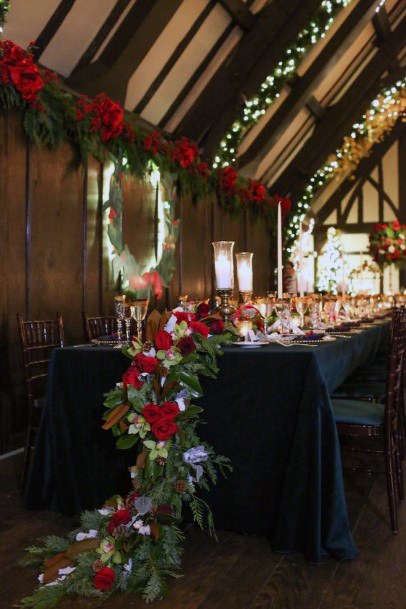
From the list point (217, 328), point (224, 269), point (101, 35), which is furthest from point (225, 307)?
point (101, 35)

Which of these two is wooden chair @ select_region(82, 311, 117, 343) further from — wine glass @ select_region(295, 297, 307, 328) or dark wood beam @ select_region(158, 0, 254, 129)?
dark wood beam @ select_region(158, 0, 254, 129)

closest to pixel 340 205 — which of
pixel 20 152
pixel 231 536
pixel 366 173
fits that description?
pixel 366 173

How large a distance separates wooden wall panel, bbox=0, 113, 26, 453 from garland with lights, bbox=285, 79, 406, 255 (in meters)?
6.35

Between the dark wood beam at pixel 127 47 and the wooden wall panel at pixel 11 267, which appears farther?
the dark wood beam at pixel 127 47

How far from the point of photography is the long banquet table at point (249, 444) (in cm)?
229

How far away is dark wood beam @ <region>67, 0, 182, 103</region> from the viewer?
5113 millimetres

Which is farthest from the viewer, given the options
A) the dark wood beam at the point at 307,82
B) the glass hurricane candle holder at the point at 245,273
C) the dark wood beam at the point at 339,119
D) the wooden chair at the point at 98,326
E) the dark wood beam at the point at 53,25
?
the dark wood beam at the point at 339,119

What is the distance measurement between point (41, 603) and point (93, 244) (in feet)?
11.9

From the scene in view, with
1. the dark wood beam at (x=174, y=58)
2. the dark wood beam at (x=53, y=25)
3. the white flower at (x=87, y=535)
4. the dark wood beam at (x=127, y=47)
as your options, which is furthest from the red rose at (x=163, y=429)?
the dark wood beam at (x=174, y=58)

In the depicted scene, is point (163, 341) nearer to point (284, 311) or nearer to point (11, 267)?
point (284, 311)

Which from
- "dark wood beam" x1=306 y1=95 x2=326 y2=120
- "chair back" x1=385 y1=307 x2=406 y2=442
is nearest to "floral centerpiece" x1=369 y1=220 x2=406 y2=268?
"dark wood beam" x1=306 y1=95 x2=326 y2=120

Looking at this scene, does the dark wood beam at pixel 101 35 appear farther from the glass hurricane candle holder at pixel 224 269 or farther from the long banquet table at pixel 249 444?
the long banquet table at pixel 249 444

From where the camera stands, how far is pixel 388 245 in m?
9.28

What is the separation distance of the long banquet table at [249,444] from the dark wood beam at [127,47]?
3.11 m
